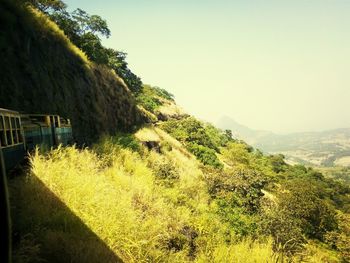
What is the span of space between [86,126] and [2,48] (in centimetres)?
797

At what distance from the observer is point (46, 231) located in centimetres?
600

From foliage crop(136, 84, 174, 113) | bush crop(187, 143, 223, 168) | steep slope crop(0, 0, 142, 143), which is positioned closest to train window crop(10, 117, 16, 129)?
steep slope crop(0, 0, 142, 143)

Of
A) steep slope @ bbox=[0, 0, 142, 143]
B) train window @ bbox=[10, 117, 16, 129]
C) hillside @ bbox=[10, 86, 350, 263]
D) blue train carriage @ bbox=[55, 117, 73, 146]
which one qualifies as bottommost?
hillside @ bbox=[10, 86, 350, 263]

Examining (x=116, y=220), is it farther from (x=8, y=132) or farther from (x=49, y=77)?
(x=49, y=77)

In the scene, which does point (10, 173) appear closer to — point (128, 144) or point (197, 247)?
point (197, 247)

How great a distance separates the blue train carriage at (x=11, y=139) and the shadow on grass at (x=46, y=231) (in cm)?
60

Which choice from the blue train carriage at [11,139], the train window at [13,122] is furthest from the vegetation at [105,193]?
the train window at [13,122]

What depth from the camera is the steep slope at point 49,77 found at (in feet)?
40.6

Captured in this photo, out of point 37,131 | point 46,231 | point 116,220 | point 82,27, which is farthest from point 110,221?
point 82,27

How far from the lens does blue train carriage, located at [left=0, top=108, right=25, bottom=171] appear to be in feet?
24.8

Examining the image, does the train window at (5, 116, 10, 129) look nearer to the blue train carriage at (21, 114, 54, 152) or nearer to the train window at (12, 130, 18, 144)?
the train window at (12, 130, 18, 144)

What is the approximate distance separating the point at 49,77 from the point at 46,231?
10.9 meters

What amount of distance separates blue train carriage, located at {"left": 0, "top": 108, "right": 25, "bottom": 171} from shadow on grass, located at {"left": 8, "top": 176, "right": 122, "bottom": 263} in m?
0.60

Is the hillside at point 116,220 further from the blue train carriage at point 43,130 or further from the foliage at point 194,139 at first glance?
the foliage at point 194,139
